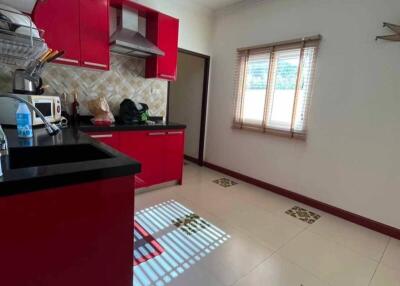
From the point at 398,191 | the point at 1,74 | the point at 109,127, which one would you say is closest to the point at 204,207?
the point at 109,127

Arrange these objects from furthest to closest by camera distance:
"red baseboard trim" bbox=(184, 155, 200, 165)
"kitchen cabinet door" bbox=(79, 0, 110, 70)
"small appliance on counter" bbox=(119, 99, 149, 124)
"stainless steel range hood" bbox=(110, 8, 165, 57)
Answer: "red baseboard trim" bbox=(184, 155, 200, 165) < "small appliance on counter" bbox=(119, 99, 149, 124) < "stainless steel range hood" bbox=(110, 8, 165, 57) < "kitchen cabinet door" bbox=(79, 0, 110, 70)

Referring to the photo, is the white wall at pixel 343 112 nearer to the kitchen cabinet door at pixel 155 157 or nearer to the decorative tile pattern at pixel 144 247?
the kitchen cabinet door at pixel 155 157

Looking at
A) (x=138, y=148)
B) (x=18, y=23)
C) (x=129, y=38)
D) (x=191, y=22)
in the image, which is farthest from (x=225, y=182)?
(x=18, y=23)

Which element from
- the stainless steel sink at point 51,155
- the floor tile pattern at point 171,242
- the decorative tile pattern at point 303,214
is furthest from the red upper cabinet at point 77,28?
the decorative tile pattern at point 303,214

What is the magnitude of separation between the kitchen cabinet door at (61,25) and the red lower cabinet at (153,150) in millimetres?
833

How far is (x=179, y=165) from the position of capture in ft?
10.1

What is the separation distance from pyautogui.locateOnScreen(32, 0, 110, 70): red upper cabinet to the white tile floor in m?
1.62

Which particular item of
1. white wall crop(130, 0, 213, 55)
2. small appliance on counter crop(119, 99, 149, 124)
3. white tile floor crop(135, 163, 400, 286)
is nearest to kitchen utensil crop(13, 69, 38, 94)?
small appliance on counter crop(119, 99, 149, 124)

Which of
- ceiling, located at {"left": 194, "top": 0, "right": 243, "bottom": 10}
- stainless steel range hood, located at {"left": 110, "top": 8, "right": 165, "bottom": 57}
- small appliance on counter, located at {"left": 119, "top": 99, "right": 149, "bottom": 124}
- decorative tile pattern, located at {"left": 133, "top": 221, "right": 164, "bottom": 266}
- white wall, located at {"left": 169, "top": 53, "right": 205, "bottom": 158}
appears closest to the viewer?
decorative tile pattern, located at {"left": 133, "top": 221, "right": 164, "bottom": 266}

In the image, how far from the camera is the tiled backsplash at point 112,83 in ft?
7.86

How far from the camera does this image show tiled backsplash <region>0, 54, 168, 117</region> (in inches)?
94.3

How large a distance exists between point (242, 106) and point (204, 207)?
5.45 feet

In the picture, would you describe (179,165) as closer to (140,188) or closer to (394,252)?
(140,188)

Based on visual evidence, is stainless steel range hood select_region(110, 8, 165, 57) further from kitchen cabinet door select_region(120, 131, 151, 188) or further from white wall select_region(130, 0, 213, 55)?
kitchen cabinet door select_region(120, 131, 151, 188)
